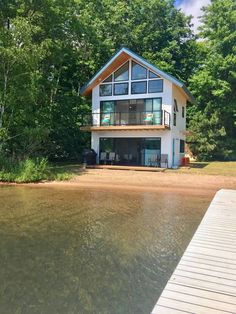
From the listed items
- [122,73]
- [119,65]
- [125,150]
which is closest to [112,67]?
[119,65]

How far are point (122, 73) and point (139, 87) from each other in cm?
161

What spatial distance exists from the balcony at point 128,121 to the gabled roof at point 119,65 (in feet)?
6.57

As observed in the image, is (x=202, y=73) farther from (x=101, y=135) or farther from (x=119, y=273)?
(x=119, y=273)

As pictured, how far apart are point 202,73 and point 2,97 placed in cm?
1928

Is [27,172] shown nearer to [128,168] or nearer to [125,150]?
[128,168]

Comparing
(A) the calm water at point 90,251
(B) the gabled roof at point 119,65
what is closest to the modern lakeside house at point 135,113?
(B) the gabled roof at point 119,65

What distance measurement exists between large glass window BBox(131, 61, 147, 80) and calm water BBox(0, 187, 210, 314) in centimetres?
1184

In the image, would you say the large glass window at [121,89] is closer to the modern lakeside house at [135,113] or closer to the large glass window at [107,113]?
the modern lakeside house at [135,113]

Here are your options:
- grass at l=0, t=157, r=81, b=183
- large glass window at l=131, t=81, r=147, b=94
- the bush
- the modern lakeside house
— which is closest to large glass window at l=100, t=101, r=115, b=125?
the modern lakeside house

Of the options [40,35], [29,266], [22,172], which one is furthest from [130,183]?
[40,35]

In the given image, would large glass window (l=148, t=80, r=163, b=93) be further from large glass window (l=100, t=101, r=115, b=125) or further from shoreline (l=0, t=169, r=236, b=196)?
shoreline (l=0, t=169, r=236, b=196)

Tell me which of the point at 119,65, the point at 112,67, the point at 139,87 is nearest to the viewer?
the point at 139,87

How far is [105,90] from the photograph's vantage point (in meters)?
22.0

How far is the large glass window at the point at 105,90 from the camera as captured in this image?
2183 centimetres
